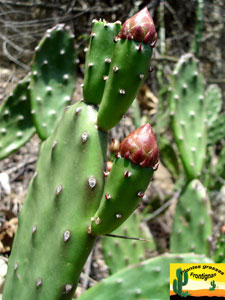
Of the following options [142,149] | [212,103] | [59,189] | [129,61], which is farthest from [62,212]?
[212,103]

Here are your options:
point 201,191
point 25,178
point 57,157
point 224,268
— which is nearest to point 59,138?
point 57,157

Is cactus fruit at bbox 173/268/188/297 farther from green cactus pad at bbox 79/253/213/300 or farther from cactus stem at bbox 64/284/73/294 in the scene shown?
cactus stem at bbox 64/284/73/294

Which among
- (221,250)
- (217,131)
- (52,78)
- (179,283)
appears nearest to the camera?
(179,283)

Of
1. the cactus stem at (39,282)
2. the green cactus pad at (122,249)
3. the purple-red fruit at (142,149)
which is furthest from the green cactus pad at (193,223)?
the purple-red fruit at (142,149)

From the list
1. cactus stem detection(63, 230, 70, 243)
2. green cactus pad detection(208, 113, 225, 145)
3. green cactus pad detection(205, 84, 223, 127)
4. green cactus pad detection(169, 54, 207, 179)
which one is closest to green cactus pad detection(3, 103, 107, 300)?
cactus stem detection(63, 230, 70, 243)

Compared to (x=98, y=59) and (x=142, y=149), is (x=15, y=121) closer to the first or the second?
(x=98, y=59)

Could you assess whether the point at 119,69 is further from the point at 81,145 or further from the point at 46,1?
the point at 46,1
